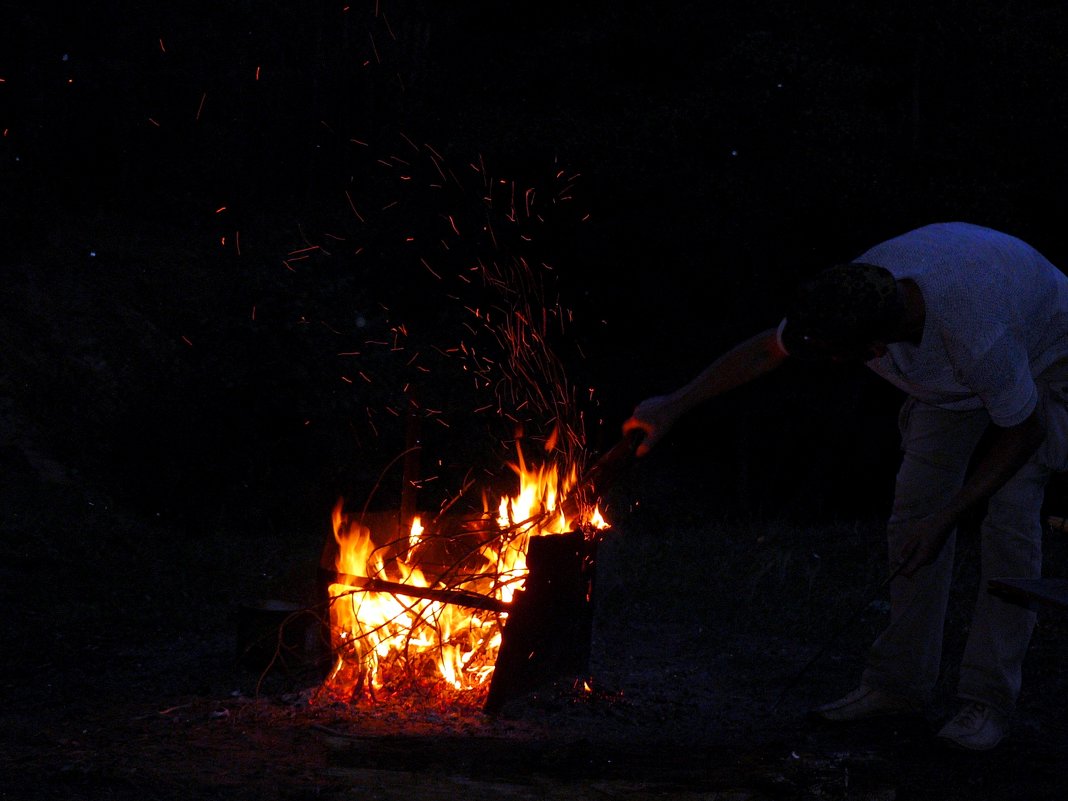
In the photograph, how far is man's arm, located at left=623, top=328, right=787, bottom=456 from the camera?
3.74 metres

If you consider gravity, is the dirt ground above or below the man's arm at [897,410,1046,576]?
below

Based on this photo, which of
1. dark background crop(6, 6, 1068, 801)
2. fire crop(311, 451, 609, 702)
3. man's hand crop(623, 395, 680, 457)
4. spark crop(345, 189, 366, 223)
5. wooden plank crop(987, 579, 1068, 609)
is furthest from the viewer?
spark crop(345, 189, 366, 223)

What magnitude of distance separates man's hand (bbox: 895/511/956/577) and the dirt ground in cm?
21

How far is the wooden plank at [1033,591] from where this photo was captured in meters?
2.88

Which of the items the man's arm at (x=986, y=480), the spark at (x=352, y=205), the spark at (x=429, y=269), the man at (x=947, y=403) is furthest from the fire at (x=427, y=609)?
the spark at (x=352, y=205)

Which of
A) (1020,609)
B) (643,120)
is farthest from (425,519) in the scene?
(643,120)

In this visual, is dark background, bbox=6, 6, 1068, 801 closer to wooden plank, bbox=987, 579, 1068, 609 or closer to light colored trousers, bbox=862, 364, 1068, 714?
light colored trousers, bbox=862, 364, 1068, 714

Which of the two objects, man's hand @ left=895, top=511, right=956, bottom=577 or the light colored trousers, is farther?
the light colored trousers

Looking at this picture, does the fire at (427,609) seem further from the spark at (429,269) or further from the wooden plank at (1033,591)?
the spark at (429,269)

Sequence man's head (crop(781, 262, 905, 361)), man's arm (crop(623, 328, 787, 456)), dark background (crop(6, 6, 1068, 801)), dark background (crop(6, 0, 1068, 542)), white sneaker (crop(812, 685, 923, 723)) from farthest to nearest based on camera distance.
Result: dark background (crop(6, 0, 1068, 542)) < dark background (crop(6, 6, 1068, 801)) < white sneaker (crop(812, 685, 923, 723)) < man's arm (crop(623, 328, 787, 456)) < man's head (crop(781, 262, 905, 361))

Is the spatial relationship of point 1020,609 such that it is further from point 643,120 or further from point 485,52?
point 485,52

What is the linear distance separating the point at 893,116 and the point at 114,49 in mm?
7648

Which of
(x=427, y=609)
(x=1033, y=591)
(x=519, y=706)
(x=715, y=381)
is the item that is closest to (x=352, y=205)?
(x=427, y=609)

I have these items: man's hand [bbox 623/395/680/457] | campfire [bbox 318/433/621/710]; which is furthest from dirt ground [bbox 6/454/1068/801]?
man's hand [bbox 623/395/680/457]
